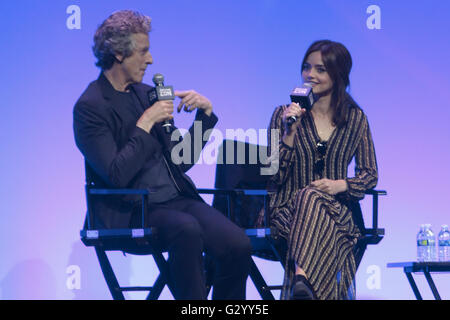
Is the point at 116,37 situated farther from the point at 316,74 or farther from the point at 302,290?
the point at 302,290

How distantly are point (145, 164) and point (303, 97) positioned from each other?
77 cm

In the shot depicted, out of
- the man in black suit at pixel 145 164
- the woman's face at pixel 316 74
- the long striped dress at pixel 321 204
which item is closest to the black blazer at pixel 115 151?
the man in black suit at pixel 145 164

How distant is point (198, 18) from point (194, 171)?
843mm

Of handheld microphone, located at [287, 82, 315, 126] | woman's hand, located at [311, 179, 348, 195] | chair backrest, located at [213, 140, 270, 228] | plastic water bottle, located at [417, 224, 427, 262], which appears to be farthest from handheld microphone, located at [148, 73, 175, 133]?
plastic water bottle, located at [417, 224, 427, 262]

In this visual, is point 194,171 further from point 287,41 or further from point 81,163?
point 287,41

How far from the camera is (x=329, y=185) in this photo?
3.23m

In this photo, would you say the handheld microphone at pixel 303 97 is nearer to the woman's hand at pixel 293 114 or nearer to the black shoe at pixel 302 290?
the woman's hand at pixel 293 114

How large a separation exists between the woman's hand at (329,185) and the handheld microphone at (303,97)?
0.95 feet

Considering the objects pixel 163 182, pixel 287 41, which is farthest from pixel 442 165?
pixel 163 182

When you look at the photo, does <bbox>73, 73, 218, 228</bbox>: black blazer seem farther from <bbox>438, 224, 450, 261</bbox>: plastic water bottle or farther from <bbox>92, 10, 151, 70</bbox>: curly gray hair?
<bbox>438, 224, 450, 261</bbox>: plastic water bottle

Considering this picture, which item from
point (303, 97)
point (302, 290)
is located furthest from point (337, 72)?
point (302, 290)

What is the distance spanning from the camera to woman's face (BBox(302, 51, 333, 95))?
11.5ft

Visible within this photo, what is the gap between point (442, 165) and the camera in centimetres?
448
